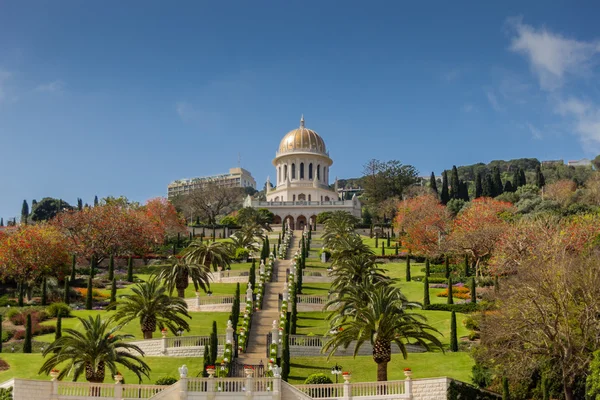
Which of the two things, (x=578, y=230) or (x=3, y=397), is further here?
(x=578, y=230)

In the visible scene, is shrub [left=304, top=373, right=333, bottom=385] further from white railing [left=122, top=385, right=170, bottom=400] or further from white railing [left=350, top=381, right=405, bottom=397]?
white railing [left=122, top=385, right=170, bottom=400]

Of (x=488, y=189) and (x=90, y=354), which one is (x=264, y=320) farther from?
(x=488, y=189)

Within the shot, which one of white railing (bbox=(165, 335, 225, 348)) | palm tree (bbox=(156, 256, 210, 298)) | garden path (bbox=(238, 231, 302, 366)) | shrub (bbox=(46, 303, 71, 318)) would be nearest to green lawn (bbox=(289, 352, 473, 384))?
garden path (bbox=(238, 231, 302, 366))

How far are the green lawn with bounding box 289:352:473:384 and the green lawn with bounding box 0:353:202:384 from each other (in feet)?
20.0

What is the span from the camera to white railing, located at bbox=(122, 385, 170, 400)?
3086cm

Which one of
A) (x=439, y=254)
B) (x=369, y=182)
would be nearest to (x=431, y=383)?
(x=439, y=254)

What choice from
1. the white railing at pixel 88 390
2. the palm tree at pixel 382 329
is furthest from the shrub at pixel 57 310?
the palm tree at pixel 382 329

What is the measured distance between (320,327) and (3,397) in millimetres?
22524

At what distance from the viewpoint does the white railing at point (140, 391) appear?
30859mm

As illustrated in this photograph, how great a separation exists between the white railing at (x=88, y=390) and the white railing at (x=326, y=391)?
8.83 m

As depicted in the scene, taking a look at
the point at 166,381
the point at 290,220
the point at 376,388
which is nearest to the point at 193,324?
the point at 166,381

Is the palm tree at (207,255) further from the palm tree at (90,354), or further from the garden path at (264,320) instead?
the palm tree at (90,354)

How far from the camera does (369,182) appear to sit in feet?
390

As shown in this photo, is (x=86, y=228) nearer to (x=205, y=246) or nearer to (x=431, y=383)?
(x=205, y=246)
